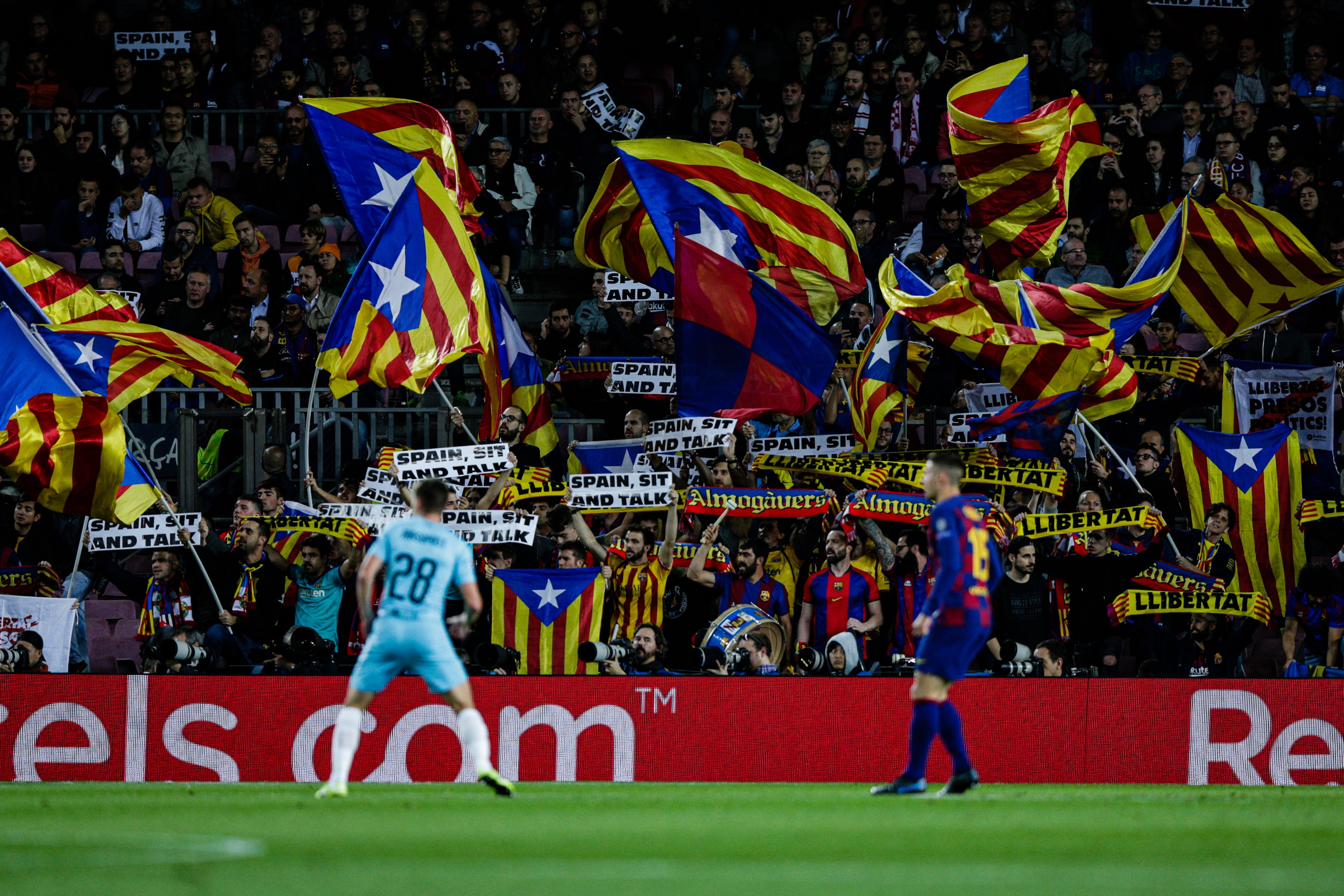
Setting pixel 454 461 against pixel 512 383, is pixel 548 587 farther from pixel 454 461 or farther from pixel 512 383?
pixel 512 383

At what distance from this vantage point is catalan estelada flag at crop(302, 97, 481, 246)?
50.9ft

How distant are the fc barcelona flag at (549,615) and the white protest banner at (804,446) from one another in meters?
2.05

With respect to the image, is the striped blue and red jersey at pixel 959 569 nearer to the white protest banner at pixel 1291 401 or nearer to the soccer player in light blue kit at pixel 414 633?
the soccer player in light blue kit at pixel 414 633

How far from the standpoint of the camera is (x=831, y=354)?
1480 centimetres

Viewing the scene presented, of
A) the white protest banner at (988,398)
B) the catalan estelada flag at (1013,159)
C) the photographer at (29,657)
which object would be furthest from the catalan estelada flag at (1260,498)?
the photographer at (29,657)

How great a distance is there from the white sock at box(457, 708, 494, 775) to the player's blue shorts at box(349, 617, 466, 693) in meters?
0.19

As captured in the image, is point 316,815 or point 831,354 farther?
point 831,354

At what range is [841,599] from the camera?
13.8 m

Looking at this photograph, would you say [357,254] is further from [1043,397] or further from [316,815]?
[316,815]

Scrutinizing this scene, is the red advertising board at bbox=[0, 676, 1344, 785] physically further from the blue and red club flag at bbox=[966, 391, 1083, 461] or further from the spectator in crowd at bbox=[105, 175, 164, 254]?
the spectator in crowd at bbox=[105, 175, 164, 254]

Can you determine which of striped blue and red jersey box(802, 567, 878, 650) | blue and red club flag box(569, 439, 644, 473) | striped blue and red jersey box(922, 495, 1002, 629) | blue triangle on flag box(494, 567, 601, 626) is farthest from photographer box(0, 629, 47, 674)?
striped blue and red jersey box(922, 495, 1002, 629)

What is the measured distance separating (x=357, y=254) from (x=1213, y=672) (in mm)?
10261

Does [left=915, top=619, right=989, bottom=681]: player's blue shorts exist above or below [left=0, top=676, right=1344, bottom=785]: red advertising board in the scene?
above

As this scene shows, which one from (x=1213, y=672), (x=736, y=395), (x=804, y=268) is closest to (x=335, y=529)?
(x=736, y=395)
